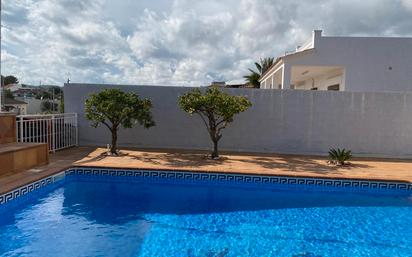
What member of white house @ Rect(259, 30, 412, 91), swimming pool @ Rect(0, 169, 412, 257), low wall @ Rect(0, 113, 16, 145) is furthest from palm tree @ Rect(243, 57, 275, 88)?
low wall @ Rect(0, 113, 16, 145)

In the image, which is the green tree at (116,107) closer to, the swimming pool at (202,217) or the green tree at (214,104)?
the green tree at (214,104)

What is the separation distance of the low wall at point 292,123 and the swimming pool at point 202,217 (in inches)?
150

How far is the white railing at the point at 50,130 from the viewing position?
950 centimetres

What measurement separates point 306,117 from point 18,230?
31.5ft

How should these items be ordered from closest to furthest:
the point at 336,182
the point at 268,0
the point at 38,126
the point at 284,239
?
the point at 284,239, the point at 336,182, the point at 38,126, the point at 268,0

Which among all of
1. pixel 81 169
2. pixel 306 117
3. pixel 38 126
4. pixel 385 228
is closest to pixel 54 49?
pixel 38 126

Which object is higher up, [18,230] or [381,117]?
[381,117]

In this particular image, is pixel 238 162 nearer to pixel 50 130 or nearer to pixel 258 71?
pixel 50 130

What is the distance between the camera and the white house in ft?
53.5

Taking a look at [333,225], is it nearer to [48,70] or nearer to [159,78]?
[159,78]

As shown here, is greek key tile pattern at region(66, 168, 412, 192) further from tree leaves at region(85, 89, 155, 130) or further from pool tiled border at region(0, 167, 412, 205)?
tree leaves at region(85, 89, 155, 130)

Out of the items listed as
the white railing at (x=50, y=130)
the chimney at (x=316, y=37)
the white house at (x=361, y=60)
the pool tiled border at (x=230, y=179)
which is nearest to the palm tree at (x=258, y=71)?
the white house at (x=361, y=60)

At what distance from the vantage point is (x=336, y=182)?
8188mm

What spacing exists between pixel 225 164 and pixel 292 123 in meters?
3.77
